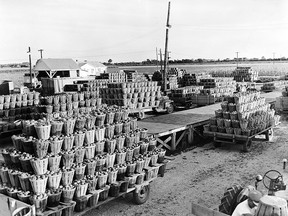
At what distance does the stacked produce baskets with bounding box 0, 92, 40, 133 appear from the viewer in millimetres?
17870

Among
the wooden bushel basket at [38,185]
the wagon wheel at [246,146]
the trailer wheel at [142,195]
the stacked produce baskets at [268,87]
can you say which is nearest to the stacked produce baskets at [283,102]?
the wagon wheel at [246,146]

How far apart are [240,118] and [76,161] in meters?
9.27

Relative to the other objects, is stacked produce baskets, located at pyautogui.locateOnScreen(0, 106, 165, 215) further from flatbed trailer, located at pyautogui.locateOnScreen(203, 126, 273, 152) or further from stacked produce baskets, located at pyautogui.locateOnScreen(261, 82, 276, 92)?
stacked produce baskets, located at pyautogui.locateOnScreen(261, 82, 276, 92)

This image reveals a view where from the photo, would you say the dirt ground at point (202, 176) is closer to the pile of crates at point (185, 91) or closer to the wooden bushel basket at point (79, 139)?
the wooden bushel basket at point (79, 139)

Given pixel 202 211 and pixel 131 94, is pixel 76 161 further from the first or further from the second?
pixel 131 94

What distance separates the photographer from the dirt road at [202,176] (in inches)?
372

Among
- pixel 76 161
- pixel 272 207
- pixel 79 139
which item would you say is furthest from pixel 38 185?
pixel 272 207

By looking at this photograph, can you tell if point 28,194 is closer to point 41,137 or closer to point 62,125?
point 41,137

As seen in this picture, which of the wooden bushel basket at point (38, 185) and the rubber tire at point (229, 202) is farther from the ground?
the rubber tire at point (229, 202)

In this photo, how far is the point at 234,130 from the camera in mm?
15312

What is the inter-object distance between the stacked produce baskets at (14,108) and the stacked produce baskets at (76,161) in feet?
30.8

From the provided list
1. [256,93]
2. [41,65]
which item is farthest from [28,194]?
[41,65]

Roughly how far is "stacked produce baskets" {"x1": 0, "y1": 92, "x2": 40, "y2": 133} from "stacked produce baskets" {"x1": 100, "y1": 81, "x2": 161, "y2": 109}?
4.66 meters

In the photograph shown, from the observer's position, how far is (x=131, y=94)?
69.8ft
